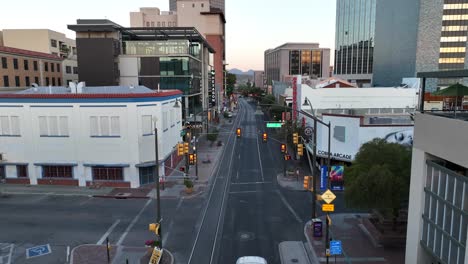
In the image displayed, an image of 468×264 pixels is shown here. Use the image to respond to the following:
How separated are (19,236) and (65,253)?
518 cm

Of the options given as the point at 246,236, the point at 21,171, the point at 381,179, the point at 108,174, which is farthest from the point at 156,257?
the point at 21,171

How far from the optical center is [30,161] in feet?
120

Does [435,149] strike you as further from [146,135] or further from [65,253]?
[146,135]

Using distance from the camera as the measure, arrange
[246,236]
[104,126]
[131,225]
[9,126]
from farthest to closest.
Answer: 1. [9,126]
2. [104,126]
3. [131,225]
4. [246,236]

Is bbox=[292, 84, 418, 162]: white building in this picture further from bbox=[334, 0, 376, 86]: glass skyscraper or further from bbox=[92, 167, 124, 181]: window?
bbox=[334, 0, 376, 86]: glass skyscraper

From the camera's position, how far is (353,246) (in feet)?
73.7

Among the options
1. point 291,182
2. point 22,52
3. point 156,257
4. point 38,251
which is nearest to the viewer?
point 156,257

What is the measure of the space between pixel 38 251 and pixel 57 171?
1625cm

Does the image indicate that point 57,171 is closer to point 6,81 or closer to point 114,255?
point 114,255

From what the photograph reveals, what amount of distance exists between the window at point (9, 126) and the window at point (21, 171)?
364 centimetres

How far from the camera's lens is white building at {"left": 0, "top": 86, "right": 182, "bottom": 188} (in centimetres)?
3506

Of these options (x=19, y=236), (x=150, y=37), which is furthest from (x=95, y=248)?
Result: (x=150, y=37)

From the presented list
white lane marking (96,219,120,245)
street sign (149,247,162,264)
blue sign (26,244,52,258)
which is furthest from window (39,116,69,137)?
street sign (149,247,162,264)

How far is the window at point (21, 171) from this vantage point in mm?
37094
